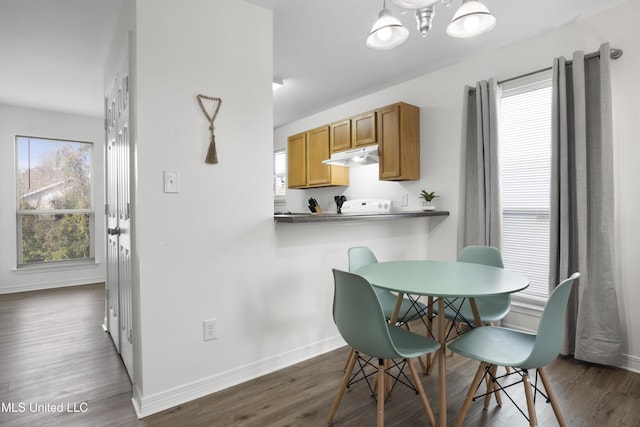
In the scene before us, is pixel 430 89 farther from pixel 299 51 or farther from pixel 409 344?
pixel 409 344

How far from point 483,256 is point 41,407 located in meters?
2.96

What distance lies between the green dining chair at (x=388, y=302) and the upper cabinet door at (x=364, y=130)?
1.76 meters

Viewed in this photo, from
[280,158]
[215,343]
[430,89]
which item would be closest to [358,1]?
[430,89]

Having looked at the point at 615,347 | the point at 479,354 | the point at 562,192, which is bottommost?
the point at 615,347

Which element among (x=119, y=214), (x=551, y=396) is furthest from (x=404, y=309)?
(x=119, y=214)

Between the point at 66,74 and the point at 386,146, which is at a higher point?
the point at 66,74

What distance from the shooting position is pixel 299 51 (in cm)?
307

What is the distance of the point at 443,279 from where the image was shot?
1.78 meters

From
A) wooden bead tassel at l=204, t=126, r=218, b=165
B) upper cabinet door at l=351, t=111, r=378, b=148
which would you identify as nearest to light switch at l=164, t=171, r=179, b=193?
wooden bead tassel at l=204, t=126, r=218, b=165

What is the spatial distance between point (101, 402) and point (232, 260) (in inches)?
43.4

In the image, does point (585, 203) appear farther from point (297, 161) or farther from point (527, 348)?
point (297, 161)

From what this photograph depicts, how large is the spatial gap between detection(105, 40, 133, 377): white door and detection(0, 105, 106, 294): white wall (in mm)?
2676

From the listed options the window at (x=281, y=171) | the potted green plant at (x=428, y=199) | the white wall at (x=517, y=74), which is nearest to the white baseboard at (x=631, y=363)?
the white wall at (x=517, y=74)

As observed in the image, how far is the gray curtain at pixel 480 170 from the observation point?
2.94 m
